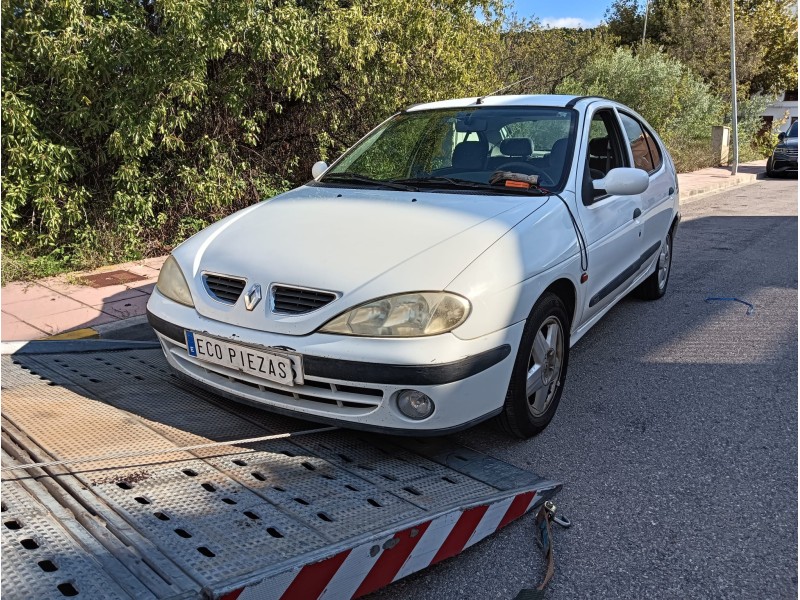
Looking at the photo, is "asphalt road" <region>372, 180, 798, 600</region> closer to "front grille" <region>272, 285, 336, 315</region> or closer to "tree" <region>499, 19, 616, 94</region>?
"front grille" <region>272, 285, 336, 315</region>

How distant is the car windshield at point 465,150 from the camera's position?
3877 mm

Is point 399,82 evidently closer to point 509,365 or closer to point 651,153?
point 651,153

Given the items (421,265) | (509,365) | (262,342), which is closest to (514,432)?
(509,365)

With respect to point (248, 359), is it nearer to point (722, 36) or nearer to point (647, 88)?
point (647, 88)

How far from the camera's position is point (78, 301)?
18.4 ft

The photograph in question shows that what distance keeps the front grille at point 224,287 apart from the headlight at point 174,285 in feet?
0.40

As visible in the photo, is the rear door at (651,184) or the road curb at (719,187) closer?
the rear door at (651,184)

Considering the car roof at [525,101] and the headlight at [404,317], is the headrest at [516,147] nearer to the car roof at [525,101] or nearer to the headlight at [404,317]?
the car roof at [525,101]

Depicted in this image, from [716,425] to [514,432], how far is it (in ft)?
3.83

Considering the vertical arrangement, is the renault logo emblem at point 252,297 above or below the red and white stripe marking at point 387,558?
above

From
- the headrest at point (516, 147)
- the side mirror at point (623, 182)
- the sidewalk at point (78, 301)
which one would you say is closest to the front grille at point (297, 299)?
the headrest at point (516, 147)

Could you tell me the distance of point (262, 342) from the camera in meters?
2.82

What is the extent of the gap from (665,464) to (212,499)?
2100mm

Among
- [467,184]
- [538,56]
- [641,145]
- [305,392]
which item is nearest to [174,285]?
[305,392]
